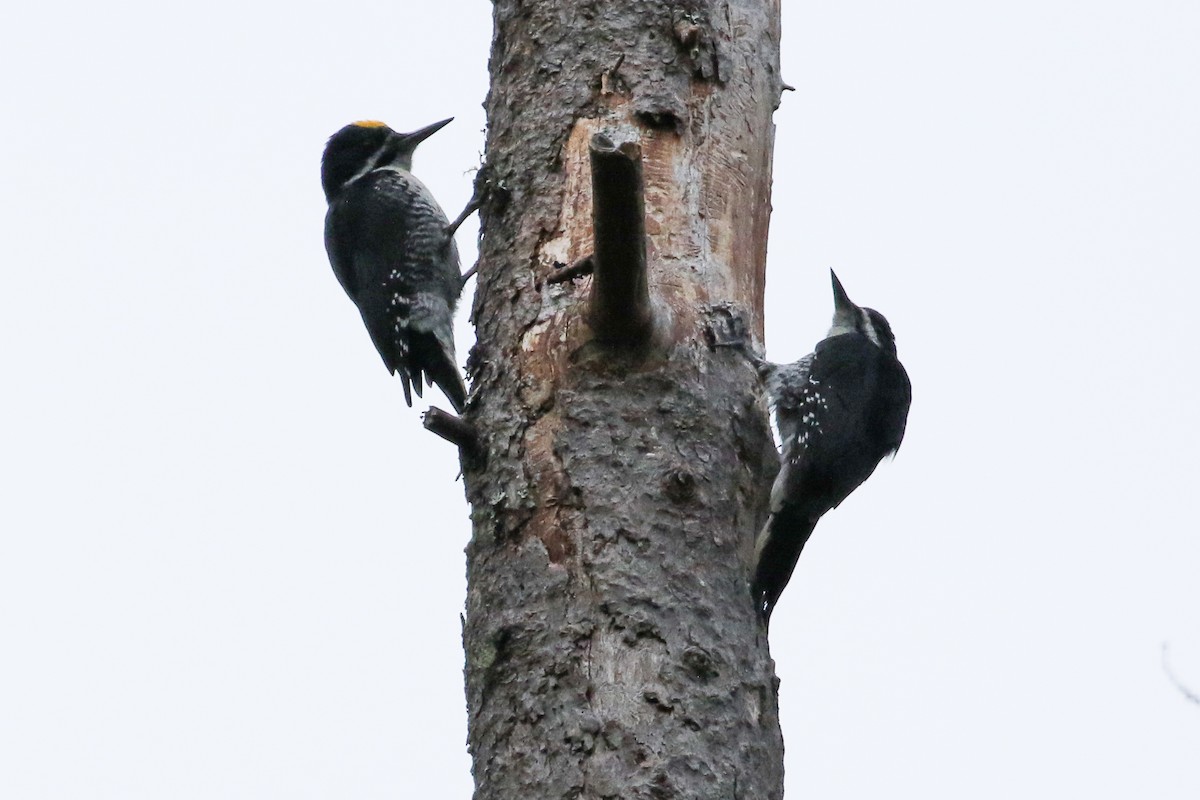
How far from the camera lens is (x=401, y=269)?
495 cm

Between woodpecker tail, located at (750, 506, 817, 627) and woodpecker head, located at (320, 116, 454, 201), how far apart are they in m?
2.63

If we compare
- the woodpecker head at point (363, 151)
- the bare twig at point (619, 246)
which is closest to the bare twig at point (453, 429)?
the bare twig at point (619, 246)

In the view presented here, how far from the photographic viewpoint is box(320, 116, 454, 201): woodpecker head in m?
5.45

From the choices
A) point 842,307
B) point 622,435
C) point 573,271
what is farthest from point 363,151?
point 622,435

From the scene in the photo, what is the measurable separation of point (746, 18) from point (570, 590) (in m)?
1.46

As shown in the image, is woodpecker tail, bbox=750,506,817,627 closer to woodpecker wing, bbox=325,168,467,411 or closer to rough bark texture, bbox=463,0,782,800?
rough bark texture, bbox=463,0,782,800

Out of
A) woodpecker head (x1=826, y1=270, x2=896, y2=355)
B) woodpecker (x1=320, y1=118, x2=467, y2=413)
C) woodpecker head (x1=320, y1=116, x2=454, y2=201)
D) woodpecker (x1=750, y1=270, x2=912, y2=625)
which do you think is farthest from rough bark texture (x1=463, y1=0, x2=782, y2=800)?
woodpecker head (x1=320, y1=116, x2=454, y2=201)

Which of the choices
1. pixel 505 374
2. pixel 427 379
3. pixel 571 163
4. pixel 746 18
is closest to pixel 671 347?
pixel 505 374

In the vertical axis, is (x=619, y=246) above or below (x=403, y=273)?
below

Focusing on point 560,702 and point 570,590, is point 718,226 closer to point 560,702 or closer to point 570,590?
point 570,590

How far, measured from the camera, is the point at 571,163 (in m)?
2.86

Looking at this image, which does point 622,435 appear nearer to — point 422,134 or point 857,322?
point 857,322

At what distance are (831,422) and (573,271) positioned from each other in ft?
5.30

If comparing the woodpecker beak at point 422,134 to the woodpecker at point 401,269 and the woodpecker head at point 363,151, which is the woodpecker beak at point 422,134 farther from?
the woodpecker at point 401,269
